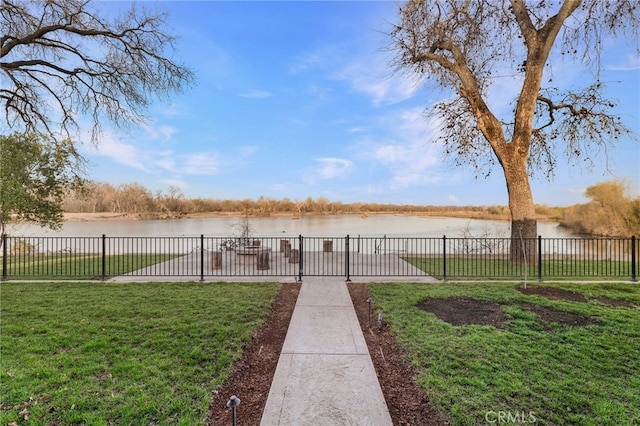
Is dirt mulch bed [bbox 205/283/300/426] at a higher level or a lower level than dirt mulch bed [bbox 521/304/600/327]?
lower

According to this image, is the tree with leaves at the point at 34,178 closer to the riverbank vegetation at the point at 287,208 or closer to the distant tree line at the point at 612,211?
the riverbank vegetation at the point at 287,208

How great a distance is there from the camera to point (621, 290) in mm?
7160

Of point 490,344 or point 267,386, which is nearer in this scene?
point 267,386

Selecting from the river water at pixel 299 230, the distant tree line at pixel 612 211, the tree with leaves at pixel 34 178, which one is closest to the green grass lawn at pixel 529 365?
the river water at pixel 299 230

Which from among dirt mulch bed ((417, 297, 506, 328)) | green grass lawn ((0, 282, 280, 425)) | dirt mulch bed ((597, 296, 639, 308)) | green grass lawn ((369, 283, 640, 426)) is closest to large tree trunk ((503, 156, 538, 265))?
dirt mulch bed ((597, 296, 639, 308))

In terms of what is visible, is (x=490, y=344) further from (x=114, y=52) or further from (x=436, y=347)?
(x=114, y=52)

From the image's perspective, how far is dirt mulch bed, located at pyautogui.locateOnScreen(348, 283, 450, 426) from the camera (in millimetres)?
2756

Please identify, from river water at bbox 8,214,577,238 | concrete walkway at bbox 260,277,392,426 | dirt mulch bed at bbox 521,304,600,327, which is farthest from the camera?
river water at bbox 8,214,577,238

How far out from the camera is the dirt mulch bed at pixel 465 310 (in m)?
5.07

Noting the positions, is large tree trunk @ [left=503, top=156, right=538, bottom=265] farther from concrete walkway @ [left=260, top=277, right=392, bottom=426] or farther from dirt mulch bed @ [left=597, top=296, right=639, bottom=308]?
concrete walkway @ [left=260, top=277, right=392, bottom=426]

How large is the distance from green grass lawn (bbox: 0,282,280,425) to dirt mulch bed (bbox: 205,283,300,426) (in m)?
0.10

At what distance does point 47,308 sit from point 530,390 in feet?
23.5

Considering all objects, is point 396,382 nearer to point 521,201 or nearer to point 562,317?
point 562,317

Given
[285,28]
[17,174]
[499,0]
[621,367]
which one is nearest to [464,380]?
[621,367]
